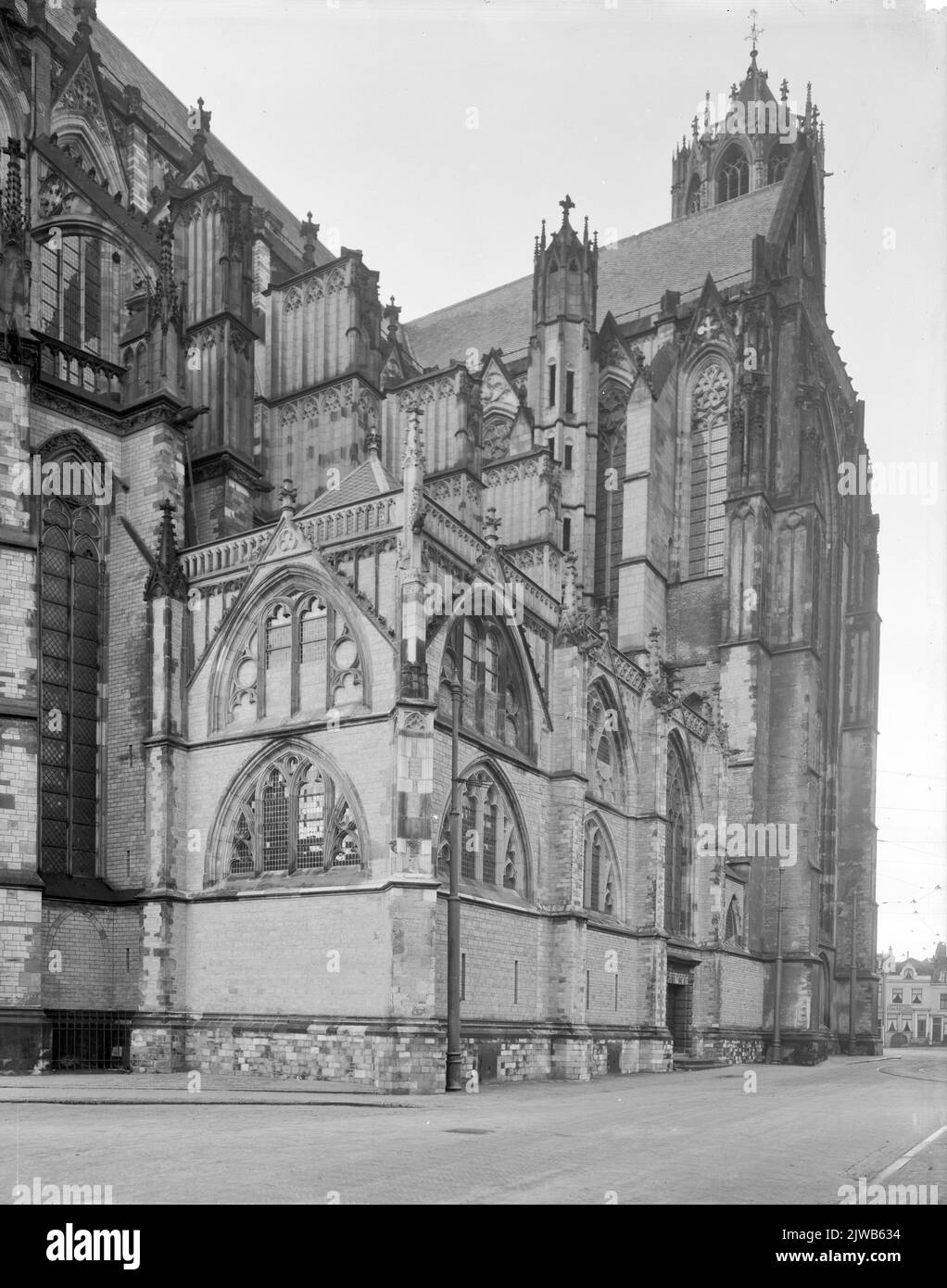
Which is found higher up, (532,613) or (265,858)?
(532,613)

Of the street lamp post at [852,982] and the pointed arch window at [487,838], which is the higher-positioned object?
the pointed arch window at [487,838]

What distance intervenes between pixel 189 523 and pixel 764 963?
25416mm

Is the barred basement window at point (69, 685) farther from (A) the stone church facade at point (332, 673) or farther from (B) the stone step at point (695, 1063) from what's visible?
(B) the stone step at point (695, 1063)

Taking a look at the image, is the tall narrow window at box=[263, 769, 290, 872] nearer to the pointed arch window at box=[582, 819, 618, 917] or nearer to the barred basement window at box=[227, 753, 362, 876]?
the barred basement window at box=[227, 753, 362, 876]

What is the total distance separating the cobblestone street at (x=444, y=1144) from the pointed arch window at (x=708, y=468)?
88.0 ft

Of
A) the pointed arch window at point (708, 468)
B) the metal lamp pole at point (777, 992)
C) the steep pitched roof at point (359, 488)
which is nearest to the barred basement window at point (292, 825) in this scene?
the steep pitched roof at point (359, 488)

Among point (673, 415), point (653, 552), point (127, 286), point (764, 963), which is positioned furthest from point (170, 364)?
point (764, 963)

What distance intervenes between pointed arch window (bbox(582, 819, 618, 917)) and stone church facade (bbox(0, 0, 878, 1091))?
4.1 inches

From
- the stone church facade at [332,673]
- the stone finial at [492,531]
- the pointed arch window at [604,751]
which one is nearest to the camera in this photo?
the stone church facade at [332,673]

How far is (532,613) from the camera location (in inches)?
1146

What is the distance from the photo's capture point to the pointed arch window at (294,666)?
2428 centimetres

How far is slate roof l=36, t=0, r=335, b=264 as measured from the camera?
38766 millimetres

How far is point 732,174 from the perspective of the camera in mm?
70500
